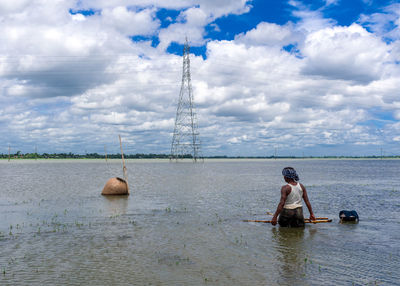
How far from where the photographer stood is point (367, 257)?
9750mm

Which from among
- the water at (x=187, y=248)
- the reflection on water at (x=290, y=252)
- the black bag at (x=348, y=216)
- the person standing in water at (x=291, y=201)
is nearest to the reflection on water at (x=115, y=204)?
the water at (x=187, y=248)

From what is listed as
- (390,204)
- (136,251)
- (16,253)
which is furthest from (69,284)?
(390,204)

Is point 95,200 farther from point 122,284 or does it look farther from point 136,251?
point 122,284

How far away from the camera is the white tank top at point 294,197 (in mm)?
12922

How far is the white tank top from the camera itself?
12922mm

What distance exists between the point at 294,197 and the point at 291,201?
9.1 inches

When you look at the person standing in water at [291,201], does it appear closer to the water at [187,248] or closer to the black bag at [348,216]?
the water at [187,248]

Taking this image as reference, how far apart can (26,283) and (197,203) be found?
1425cm

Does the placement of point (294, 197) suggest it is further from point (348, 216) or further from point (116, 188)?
point (116, 188)

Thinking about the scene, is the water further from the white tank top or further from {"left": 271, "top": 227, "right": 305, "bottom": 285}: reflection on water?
the white tank top

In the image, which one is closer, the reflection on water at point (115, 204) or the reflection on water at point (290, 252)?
the reflection on water at point (290, 252)

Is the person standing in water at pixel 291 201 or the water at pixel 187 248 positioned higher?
the person standing in water at pixel 291 201

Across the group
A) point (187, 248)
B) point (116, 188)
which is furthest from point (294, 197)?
point (116, 188)

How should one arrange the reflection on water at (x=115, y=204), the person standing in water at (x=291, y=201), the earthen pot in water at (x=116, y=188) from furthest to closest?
the earthen pot in water at (x=116, y=188) → the reflection on water at (x=115, y=204) → the person standing in water at (x=291, y=201)
